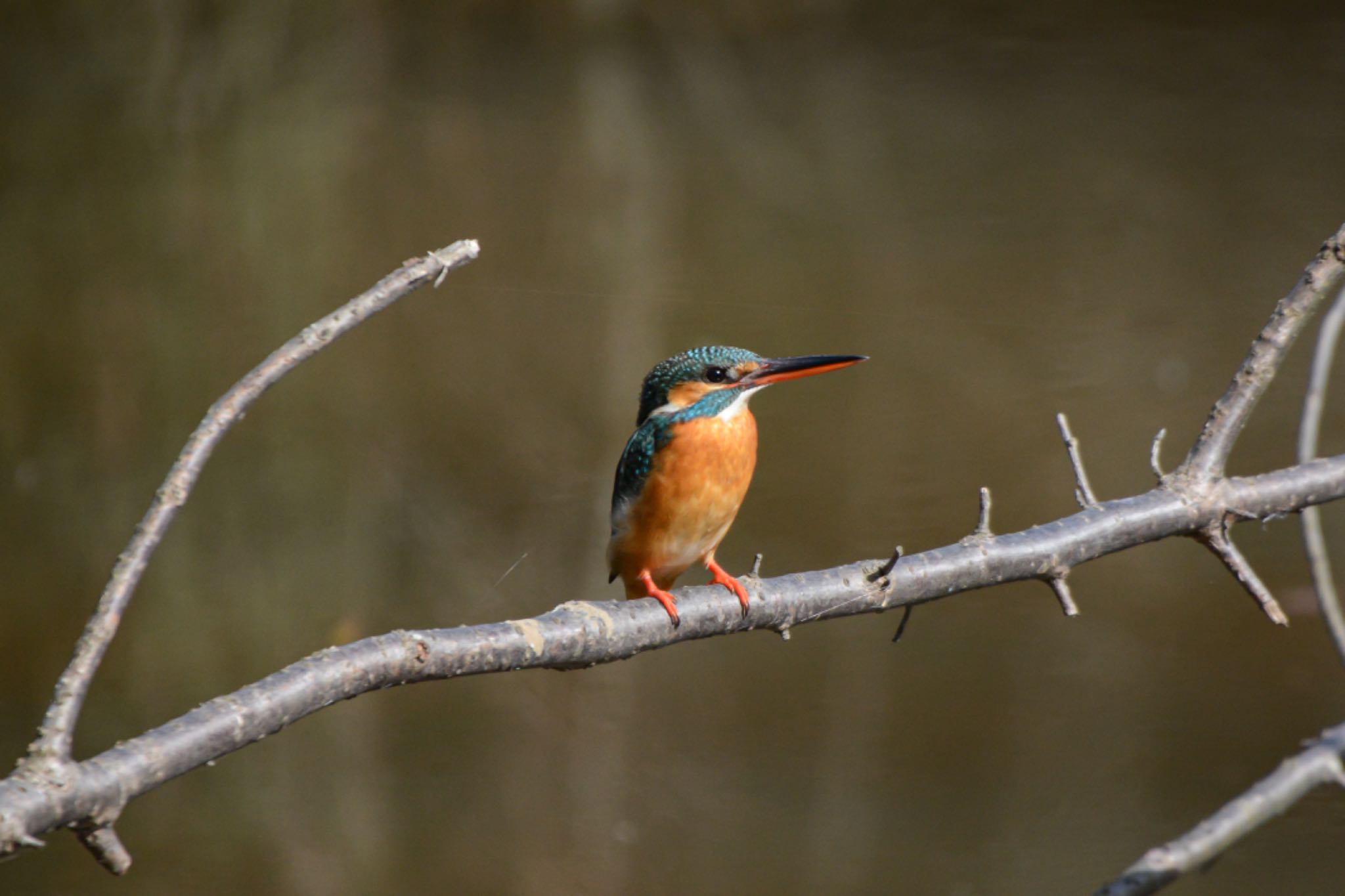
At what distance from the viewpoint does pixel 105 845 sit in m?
0.51

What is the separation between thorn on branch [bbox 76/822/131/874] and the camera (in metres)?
0.50

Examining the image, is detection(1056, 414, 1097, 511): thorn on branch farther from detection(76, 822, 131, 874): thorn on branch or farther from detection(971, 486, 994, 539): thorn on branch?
detection(76, 822, 131, 874): thorn on branch

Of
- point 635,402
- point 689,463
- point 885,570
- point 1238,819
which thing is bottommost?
point 1238,819

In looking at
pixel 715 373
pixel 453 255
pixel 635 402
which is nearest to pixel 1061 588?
pixel 715 373

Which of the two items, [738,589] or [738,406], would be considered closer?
[738,589]

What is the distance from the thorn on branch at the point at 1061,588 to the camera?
800 mm

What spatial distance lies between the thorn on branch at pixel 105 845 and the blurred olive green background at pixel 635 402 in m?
1.47

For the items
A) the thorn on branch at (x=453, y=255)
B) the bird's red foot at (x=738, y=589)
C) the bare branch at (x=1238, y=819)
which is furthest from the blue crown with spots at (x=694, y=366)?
the bare branch at (x=1238, y=819)

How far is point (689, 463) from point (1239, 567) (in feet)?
1.38

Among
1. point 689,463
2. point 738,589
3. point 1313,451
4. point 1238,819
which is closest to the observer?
point 1238,819

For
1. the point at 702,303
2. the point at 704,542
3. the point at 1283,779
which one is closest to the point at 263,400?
the point at 702,303

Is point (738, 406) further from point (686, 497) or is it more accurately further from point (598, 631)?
point (598, 631)

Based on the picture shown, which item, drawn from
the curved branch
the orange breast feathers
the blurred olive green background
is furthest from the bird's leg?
the blurred olive green background

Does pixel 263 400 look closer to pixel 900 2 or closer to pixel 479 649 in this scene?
pixel 900 2
